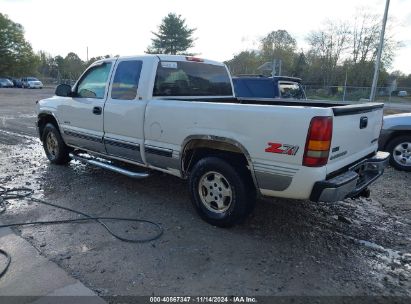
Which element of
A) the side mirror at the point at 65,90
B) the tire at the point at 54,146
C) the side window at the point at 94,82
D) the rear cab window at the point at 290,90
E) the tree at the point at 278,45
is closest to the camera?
the side window at the point at 94,82

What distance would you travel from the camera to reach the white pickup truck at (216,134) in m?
3.23

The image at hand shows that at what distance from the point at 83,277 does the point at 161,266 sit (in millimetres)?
688

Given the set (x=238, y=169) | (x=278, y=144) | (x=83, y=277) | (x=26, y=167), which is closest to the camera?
(x=83, y=277)

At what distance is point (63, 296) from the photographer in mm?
2809

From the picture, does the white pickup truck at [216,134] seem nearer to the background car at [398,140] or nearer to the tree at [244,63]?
the background car at [398,140]

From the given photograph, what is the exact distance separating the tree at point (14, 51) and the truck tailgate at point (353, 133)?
6658 centimetres

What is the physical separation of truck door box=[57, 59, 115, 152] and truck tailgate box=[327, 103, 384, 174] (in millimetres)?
3293

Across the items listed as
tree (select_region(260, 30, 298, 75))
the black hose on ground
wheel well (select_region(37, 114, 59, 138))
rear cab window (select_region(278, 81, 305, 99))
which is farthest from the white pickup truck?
tree (select_region(260, 30, 298, 75))

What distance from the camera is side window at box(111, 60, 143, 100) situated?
183 inches

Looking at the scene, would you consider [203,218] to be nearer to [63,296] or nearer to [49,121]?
[63,296]

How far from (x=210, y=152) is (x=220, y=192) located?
0.48m

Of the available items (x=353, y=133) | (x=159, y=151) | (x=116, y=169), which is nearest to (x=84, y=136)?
(x=116, y=169)

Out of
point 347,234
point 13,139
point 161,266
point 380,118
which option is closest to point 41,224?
point 161,266

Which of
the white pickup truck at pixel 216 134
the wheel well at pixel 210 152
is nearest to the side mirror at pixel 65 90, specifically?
the white pickup truck at pixel 216 134
